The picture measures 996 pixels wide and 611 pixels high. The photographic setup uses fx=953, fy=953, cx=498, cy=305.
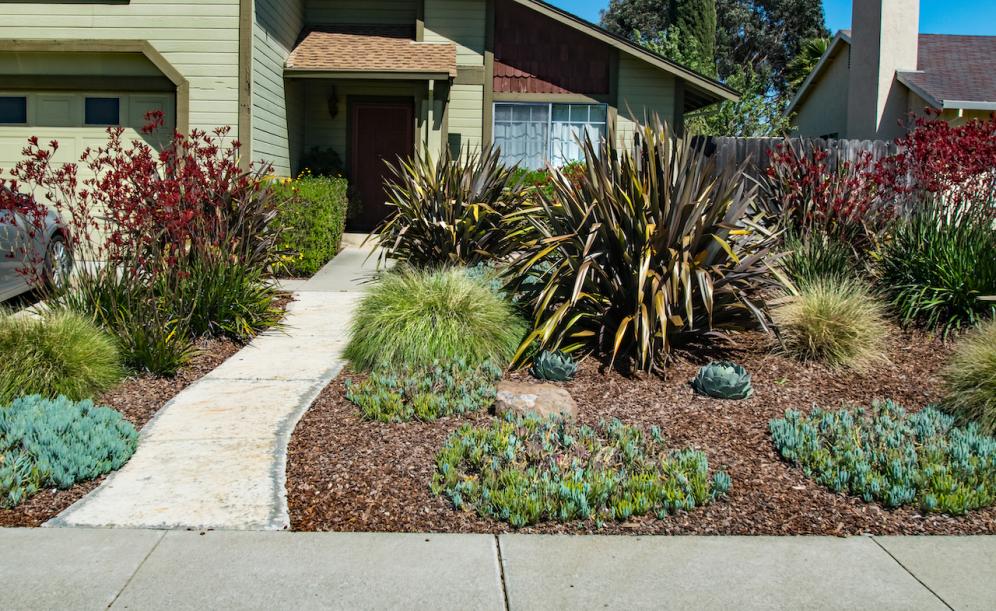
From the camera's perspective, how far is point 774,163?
9898 mm

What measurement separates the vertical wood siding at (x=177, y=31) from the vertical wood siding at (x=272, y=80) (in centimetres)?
38

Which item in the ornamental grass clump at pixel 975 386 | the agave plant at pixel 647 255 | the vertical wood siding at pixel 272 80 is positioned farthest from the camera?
the vertical wood siding at pixel 272 80

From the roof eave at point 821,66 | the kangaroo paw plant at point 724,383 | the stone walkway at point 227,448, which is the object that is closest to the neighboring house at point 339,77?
the roof eave at point 821,66

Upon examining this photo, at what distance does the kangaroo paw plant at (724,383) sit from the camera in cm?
643

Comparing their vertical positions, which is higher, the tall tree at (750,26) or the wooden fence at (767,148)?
the tall tree at (750,26)

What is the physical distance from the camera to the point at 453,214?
1042 cm

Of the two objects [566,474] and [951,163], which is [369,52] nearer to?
[951,163]

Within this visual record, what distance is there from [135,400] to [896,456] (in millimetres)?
4900

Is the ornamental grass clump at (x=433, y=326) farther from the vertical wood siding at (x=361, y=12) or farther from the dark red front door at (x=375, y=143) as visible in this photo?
the vertical wood siding at (x=361, y=12)

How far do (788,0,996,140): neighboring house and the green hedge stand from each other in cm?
1074

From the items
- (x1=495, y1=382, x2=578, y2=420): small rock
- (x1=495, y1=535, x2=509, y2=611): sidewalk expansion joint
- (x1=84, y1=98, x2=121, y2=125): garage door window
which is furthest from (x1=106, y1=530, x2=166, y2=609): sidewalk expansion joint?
(x1=84, y1=98, x2=121, y2=125): garage door window

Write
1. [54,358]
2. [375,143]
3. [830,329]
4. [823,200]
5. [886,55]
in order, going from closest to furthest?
1. [54,358]
2. [830,329]
3. [823,200]
4. [375,143]
5. [886,55]

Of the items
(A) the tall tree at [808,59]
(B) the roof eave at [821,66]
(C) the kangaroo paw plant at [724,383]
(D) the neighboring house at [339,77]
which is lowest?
(C) the kangaroo paw plant at [724,383]

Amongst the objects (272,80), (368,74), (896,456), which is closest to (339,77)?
(368,74)
